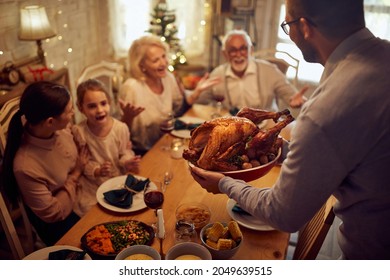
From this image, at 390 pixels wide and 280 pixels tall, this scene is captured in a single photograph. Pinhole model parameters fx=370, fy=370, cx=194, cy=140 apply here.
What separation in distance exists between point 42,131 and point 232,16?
8.53 ft

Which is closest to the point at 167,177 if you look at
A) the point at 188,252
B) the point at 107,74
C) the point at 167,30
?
the point at 188,252

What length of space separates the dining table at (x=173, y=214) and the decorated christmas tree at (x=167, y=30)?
5.62 feet

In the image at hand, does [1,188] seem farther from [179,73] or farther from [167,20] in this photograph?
[179,73]

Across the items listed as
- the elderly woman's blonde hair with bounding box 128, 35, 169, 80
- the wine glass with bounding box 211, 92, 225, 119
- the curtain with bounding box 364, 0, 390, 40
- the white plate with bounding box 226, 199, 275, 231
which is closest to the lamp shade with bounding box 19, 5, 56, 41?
the elderly woman's blonde hair with bounding box 128, 35, 169, 80

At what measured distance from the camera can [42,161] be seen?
1.45 metres

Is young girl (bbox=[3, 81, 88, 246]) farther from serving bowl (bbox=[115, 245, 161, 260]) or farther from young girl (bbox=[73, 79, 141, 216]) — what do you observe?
serving bowl (bbox=[115, 245, 161, 260])

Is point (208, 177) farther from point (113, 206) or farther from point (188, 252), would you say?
point (113, 206)

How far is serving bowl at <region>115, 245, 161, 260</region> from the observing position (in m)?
1.03

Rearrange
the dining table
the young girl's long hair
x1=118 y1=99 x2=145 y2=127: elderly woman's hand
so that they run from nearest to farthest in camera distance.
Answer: the dining table → the young girl's long hair → x1=118 y1=99 x2=145 y2=127: elderly woman's hand

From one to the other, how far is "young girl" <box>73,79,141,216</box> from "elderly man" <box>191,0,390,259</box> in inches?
38.5

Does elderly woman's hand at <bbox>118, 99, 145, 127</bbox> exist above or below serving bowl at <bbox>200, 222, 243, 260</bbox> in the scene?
above

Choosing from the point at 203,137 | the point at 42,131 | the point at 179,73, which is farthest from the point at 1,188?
the point at 179,73

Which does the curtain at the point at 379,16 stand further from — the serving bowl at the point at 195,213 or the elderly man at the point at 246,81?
the serving bowl at the point at 195,213

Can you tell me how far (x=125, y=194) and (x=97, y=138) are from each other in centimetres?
48
